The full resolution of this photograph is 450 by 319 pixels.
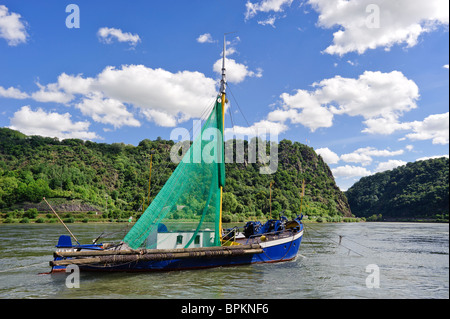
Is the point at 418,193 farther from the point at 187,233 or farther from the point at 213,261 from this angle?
the point at 187,233

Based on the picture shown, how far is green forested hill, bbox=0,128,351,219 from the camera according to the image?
83.0 metres

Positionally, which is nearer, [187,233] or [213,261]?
[187,233]

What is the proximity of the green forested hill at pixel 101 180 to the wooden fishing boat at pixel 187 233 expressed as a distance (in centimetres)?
5227

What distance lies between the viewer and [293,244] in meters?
21.3

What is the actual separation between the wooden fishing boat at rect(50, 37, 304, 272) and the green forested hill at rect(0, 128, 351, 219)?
171 feet

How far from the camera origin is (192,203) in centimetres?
1728

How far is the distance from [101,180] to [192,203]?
11104 cm

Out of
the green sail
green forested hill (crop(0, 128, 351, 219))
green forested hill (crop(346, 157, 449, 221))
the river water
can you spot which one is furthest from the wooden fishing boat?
green forested hill (crop(346, 157, 449, 221))

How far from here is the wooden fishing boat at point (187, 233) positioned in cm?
1499

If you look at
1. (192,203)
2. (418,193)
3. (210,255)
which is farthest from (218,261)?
(418,193)

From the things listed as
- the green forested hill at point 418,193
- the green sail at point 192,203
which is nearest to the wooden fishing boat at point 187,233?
the green sail at point 192,203

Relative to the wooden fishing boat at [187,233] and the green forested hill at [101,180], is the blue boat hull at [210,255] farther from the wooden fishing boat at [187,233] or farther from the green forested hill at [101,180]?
the green forested hill at [101,180]
